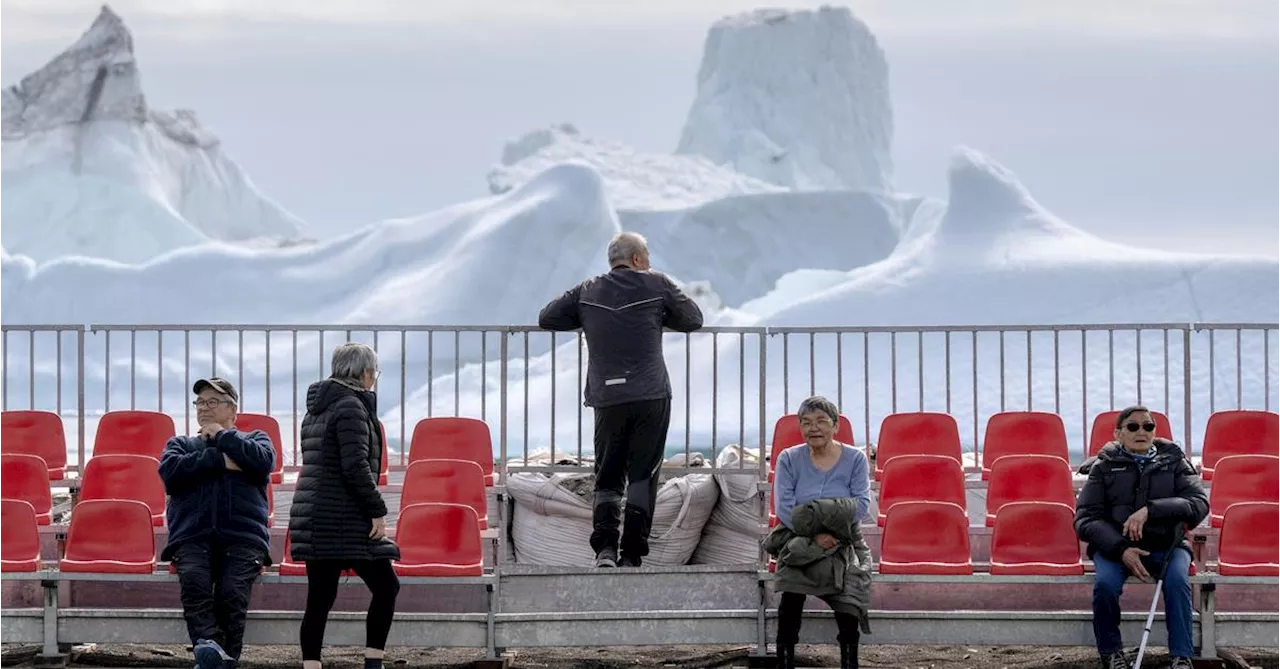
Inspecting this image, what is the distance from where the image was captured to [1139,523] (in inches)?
322

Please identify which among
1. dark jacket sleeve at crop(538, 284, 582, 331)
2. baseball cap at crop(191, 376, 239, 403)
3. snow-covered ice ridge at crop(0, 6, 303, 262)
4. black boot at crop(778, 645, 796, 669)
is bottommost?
black boot at crop(778, 645, 796, 669)

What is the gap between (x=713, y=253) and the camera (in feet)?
Answer: 157

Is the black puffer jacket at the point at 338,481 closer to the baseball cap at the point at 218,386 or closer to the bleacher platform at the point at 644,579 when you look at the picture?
the baseball cap at the point at 218,386

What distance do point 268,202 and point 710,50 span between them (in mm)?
15707

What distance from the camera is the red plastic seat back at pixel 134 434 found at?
10.6 meters

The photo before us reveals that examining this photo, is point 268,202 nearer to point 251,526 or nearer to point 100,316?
point 100,316

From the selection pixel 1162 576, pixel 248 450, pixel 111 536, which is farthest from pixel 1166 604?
pixel 111 536

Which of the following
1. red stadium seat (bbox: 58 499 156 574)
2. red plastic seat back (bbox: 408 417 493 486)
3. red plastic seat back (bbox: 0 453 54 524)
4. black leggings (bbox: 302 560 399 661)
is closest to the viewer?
black leggings (bbox: 302 560 399 661)

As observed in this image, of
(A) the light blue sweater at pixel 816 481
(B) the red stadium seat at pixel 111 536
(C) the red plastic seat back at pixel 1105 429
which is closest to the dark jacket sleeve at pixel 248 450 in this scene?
(B) the red stadium seat at pixel 111 536

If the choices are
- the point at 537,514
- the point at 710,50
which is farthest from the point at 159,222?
the point at 537,514

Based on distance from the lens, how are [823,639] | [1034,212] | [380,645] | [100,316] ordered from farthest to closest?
[100,316] < [1034,212] < [823,639] < [380,645]

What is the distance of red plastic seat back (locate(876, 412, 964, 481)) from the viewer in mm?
10188

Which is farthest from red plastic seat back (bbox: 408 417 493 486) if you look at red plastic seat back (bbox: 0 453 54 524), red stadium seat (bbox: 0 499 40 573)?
red stadium seat (bbox: 0 499 40 573)

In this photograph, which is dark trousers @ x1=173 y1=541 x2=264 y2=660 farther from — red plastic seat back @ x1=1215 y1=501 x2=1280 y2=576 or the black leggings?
red plastic seat back @ x1=1215 y1=501 x2=1280 y2=576
